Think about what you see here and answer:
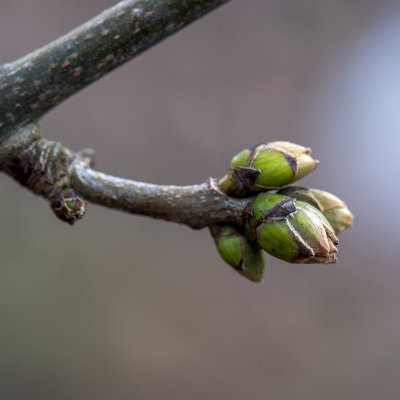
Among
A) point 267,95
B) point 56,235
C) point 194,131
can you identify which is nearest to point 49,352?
point 56,235

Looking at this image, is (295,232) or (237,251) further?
(237,251)

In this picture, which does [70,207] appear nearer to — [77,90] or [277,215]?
[77,90]

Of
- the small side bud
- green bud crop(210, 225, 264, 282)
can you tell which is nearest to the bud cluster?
green bud crop(210, 225, 264, 282)

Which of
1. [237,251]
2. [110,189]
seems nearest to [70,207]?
[110,189]

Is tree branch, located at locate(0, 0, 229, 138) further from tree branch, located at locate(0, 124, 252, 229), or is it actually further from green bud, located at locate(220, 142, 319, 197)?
green bud, located at locate(220, 142, 319, 197)

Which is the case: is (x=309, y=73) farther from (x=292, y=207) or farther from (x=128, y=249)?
(x=292, y=207)

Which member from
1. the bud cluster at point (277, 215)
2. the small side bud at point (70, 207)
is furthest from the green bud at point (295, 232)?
the small side bud at point (70, 207)
